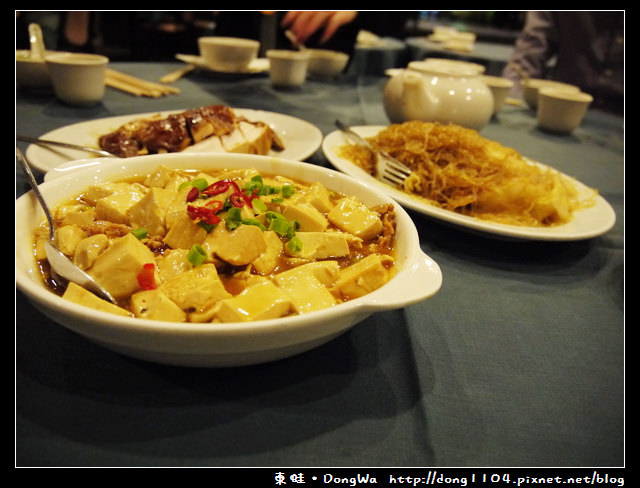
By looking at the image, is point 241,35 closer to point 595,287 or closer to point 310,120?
point 310,120

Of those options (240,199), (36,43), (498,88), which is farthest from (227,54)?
(240,199)

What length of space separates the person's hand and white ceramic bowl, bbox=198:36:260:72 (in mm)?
843

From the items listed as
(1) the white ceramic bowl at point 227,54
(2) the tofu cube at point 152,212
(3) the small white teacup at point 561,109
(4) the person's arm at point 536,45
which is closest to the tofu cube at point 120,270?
(2) the tofu cube at point 152,212

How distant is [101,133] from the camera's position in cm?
251

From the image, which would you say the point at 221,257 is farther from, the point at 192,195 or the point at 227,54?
the point at 227,54

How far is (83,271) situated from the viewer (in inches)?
46.0

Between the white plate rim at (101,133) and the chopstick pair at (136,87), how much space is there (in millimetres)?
1016

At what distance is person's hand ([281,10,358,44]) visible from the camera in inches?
191

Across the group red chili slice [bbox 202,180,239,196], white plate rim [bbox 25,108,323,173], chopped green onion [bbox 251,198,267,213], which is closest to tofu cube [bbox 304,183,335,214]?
chopped green onion [bbox 251,198,267,213]

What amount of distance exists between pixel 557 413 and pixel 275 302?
2.73ft

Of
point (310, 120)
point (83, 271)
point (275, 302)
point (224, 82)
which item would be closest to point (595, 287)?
point (275, 302)

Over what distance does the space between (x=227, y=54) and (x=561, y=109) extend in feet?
10.6

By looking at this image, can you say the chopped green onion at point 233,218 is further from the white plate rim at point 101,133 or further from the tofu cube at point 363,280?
the white plate rim at point 101,133

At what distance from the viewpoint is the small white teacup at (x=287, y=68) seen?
4168mm
